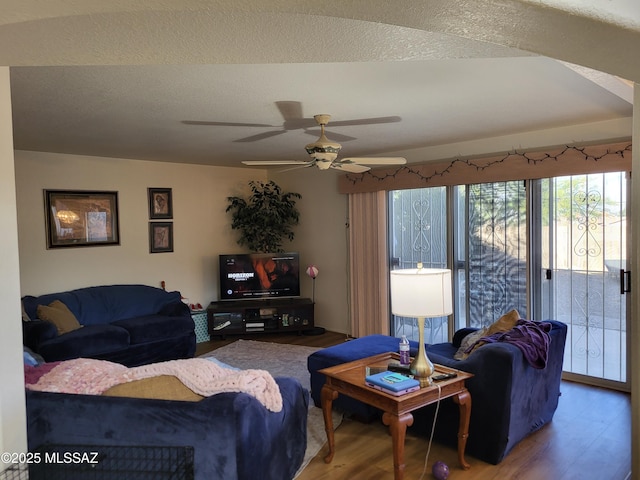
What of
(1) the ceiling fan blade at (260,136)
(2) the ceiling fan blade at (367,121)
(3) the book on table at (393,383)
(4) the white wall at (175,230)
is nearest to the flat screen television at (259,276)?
(4) the white wall at (175,230)

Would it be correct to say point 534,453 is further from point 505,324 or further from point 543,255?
point 543,255

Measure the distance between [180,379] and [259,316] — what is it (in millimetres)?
4098

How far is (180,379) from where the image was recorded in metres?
1.99

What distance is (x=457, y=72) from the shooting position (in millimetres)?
2576

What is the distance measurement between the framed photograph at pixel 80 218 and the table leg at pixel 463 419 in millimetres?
4395

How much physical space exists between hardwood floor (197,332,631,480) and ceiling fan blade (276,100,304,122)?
2322 mm

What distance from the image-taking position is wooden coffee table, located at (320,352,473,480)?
2396 millimetres

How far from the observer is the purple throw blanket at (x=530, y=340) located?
9.39 feet

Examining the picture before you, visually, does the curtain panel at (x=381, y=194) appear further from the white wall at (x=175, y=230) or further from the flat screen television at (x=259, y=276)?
the flat screen television at (x=259, y=276)

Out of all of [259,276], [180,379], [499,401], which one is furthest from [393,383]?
[259,276]

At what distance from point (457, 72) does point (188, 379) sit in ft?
6.96

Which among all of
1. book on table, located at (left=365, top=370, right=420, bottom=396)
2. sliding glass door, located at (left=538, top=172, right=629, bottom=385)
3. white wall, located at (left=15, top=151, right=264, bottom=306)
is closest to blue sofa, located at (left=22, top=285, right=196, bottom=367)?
white wall, located at (left=15, top=151, right=264, bottom=306)

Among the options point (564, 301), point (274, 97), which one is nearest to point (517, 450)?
point (564, 301)

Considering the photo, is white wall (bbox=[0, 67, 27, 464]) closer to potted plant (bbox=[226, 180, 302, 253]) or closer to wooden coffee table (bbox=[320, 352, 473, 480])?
wooden coffee table (bbox=[320, 352, 473, 480])
